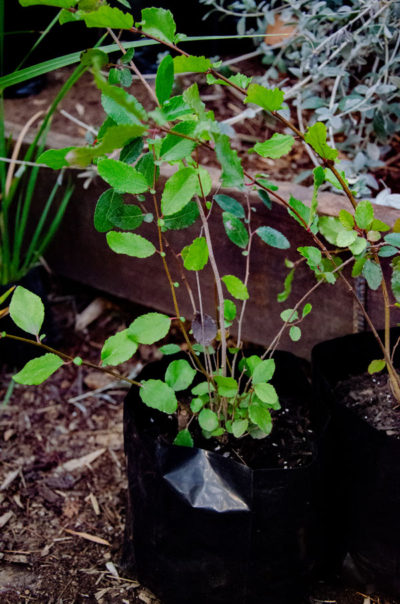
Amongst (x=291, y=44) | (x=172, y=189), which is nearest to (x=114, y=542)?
(x=172, y=189)

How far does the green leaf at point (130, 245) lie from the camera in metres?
0.87

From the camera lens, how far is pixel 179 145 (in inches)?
29.6

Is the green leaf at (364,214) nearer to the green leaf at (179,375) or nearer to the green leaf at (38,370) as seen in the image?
the green leaf at (179,375)

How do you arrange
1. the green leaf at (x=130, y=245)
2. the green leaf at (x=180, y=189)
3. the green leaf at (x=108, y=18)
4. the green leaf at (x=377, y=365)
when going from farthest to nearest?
1. the green leaf at (x=377, y=365)
2. the green leaf at (x=130, y=245)
3. the green leaf at (x=180, y=189)
4. the green leaf at (x=108, y=18)

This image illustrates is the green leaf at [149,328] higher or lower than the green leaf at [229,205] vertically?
lower

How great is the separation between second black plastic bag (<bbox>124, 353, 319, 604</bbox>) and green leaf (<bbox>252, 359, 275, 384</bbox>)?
0.14 meters

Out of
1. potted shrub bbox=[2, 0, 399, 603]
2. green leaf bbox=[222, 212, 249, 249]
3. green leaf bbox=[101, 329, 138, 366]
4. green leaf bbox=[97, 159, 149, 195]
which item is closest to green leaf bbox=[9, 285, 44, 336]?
potted shrub bbox=[2, 0, 399, 603]

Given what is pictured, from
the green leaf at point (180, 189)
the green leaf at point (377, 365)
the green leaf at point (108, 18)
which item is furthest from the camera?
the green leaf at point (377, 365)

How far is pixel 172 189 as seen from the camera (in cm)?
77

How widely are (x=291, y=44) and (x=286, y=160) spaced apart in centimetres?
31

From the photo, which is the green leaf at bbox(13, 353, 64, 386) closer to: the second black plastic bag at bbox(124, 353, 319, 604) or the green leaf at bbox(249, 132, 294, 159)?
the second black plastic bag at bbox(124, 353, 319, 604)

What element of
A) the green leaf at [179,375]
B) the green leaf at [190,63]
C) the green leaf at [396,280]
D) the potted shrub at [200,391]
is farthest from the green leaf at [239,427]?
the green leaf at [190,63]

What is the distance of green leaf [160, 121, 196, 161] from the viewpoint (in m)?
0.75

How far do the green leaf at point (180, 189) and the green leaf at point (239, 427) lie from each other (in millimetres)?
410
